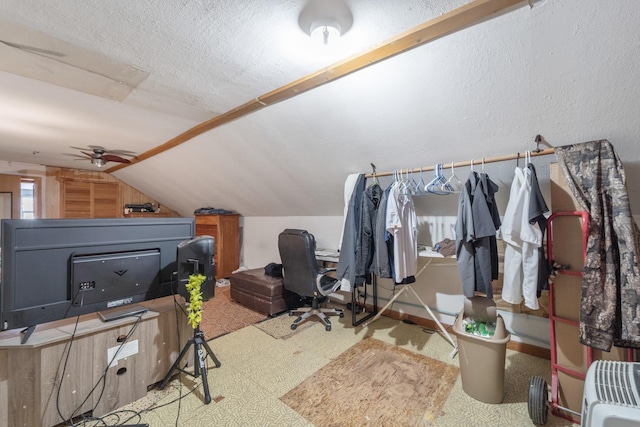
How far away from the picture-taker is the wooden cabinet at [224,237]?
15.9 feet

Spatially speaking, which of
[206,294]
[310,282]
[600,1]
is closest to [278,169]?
[310,282]

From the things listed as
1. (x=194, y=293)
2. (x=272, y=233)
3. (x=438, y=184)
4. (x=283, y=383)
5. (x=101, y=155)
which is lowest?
(x=283, y=383)

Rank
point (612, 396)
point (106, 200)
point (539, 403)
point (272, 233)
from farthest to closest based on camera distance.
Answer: point (106, 200)
point (272, 233)
point (539, 403)
point (612, 396)

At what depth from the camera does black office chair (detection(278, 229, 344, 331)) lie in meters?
2.88

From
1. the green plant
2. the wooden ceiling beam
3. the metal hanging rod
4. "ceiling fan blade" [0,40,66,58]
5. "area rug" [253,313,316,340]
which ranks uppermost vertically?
"ceiling fan blade" [0,40,66,58]

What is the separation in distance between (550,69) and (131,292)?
109 inches

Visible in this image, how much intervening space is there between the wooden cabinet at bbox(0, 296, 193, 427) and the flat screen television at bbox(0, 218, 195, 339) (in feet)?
0.54

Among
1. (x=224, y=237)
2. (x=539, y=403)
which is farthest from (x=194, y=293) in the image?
(x=224, y=237)

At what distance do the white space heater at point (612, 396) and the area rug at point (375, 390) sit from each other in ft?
2.91

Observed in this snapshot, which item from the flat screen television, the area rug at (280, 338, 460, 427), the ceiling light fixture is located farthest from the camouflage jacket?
the flat screen television

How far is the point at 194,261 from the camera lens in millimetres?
1715

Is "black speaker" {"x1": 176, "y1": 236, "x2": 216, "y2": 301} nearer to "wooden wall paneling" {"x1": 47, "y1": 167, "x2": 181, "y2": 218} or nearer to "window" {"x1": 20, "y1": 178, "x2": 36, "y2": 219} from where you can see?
"wooden wall paneling" {"x1": 47, "y1": 167, "x2": 181, "y2": 218}

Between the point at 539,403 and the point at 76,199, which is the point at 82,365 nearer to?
the point at 539,403

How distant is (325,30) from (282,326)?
9.08 feet
